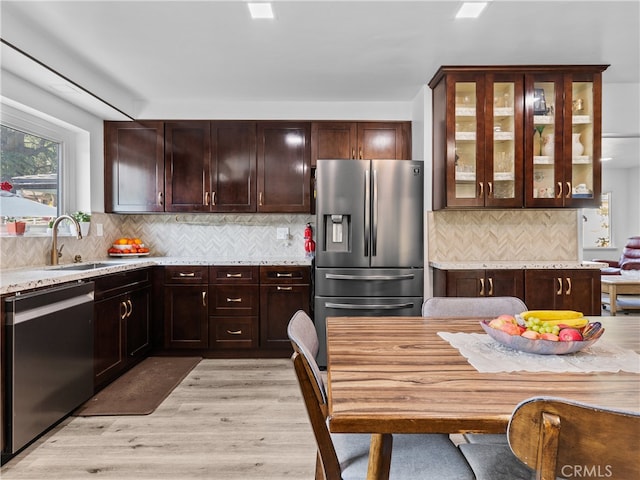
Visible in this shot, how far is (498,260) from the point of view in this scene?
3795 millimetres

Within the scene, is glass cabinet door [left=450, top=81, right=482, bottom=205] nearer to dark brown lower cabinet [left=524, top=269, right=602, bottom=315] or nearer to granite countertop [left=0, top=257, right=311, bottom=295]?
dark brown lower cabinet [left=524, top=269, right=602, bottom=315]

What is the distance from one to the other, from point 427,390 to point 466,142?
9.35 ft

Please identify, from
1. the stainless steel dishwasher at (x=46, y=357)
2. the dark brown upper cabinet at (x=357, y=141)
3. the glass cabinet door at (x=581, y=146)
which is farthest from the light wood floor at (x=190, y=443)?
the glass cabinet door at (x=581, y=146)

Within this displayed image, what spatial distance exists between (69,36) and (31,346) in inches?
77.3

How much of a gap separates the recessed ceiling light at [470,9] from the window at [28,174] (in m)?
3.14

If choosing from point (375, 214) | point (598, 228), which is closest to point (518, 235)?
point (375, 214)

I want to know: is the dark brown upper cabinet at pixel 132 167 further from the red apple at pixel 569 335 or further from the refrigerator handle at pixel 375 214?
the red apple at pixel 569 335

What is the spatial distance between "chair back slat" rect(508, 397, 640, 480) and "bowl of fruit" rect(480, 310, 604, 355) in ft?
1.75

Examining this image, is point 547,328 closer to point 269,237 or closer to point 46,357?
point 46,357

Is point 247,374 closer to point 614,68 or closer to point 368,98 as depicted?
point 368,98

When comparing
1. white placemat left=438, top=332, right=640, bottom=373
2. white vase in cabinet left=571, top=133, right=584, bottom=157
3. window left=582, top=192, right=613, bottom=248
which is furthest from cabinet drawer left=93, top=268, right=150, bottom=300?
window left=582, top=192, right=613, bottom=248

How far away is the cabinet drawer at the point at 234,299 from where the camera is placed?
12.5 feet

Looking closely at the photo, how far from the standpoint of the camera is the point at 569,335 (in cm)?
126

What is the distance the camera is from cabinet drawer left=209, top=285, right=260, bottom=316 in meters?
3.81
